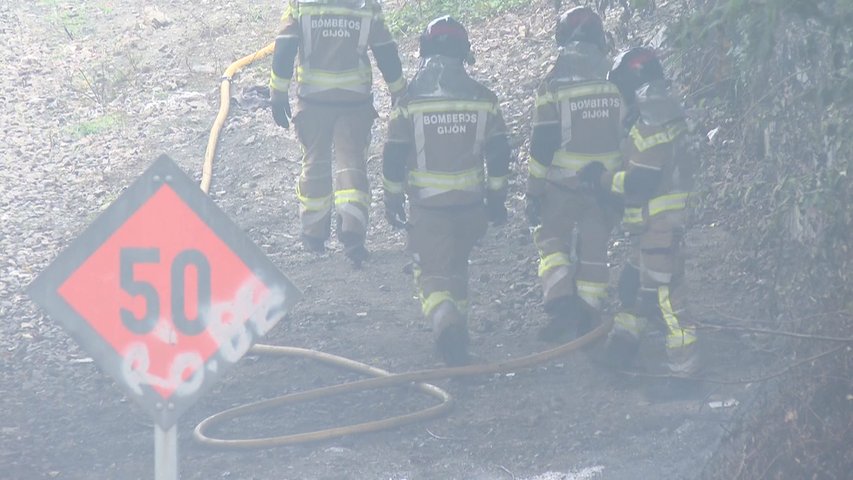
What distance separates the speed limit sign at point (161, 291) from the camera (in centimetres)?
438

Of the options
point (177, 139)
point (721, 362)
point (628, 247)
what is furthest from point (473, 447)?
point (177, 139)

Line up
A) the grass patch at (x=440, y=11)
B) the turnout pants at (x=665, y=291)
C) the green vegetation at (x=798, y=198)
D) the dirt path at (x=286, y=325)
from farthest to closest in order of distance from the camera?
the grass patch at (x=440, y=11), the turnout pants at (x=665, y=291), the dirt path at (x=286, y=325), the green vegetation at (x=798, y=198)

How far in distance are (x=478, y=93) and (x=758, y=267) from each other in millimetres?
2304

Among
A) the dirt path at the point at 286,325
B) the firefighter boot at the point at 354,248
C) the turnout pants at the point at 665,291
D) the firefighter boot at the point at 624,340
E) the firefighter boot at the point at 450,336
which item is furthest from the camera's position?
the firefighter boot at the point at 354,248

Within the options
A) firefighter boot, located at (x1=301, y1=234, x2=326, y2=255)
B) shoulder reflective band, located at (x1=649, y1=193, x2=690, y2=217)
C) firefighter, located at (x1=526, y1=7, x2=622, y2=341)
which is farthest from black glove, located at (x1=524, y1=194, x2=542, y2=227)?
firefighter boot, located at (x1=301, y1=234, x2=326, y2=255)

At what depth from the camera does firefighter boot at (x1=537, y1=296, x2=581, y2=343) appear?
8.29m

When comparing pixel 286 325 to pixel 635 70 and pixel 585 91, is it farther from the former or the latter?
pixel 635 70

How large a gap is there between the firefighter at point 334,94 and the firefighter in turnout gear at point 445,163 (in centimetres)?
129

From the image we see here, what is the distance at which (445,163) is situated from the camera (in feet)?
26.7

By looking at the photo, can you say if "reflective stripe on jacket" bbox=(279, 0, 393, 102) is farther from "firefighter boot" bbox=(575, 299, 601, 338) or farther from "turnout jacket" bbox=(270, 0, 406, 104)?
"firefighter boot" bbox=(575, 299, 601, 338)

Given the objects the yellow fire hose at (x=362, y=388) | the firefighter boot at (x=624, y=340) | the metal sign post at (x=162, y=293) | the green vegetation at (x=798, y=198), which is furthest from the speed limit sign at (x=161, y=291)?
the firefighter boot at (x=624, y=340)

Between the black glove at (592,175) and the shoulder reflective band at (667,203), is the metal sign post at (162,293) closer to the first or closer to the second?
the shoulder reflective band at (667,203)

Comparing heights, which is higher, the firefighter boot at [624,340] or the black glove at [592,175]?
the black glove at [592,175]

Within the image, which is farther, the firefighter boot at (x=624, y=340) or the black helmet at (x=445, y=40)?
the black helmet at (x=445, y=40)
